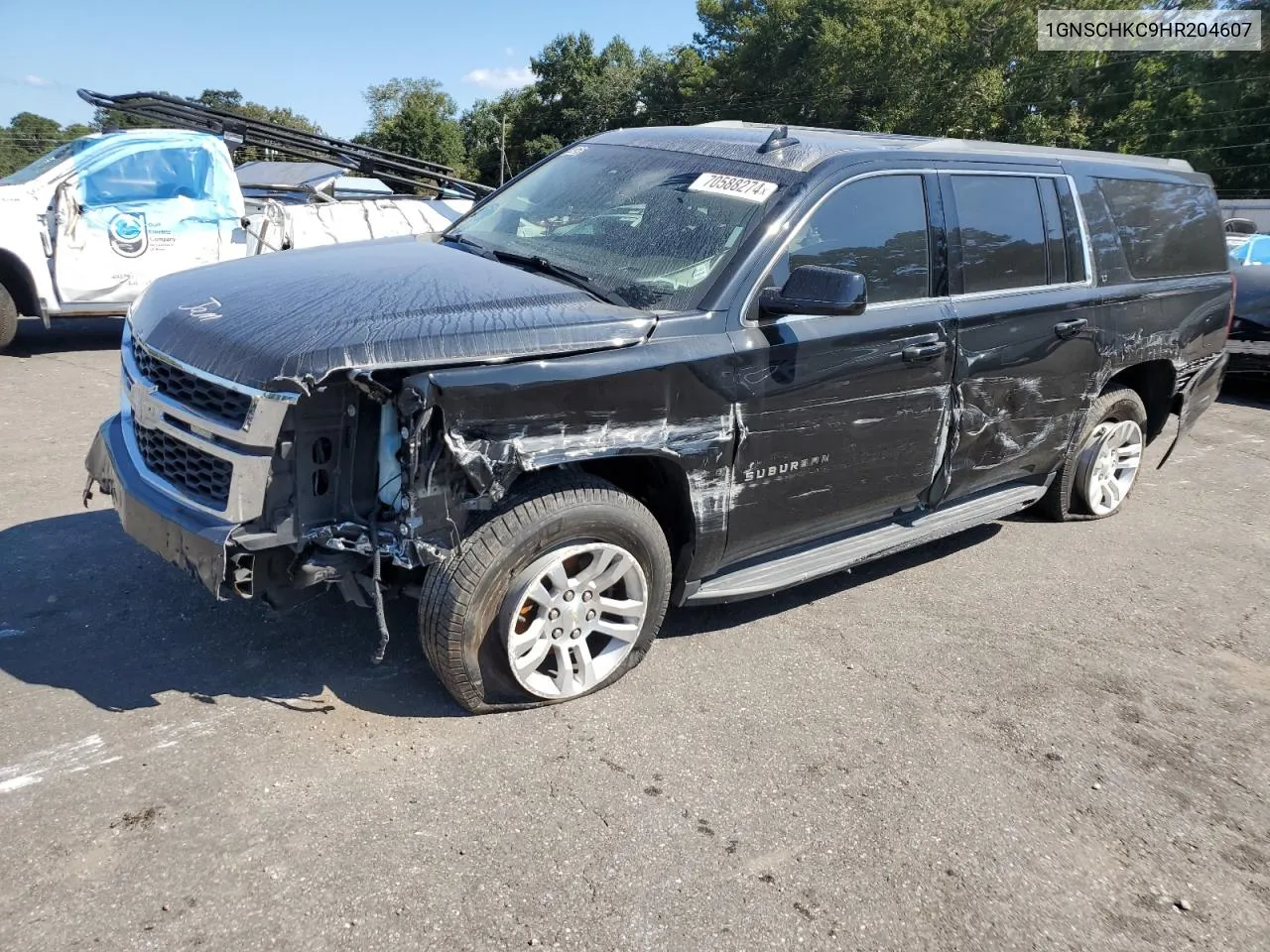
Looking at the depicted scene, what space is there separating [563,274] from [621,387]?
2.41 feet

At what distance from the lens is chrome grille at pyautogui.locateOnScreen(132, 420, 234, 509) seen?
2.98m

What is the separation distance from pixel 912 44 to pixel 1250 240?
2870 centimetres

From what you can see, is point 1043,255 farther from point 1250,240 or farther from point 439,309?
point 1250,240

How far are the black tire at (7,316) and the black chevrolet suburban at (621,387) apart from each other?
602 centimetres

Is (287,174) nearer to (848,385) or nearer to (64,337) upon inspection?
(64,337)

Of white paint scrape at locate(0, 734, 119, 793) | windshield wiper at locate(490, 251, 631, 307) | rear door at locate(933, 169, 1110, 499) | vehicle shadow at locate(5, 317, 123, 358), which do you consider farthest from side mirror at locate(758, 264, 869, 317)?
vehicle shadow at locate(5, 317, 123, 358)

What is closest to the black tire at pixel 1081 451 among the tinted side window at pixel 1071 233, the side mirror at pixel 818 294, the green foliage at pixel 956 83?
the tinted side window at pixel 1071 233

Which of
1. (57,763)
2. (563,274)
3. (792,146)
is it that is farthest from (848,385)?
(57,763)

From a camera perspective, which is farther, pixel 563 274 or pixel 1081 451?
pixel 1081 451

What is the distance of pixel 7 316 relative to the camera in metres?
8.55

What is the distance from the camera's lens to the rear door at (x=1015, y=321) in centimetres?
426

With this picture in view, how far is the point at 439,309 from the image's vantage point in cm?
310

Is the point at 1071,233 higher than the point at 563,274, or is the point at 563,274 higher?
the point at 1071,233

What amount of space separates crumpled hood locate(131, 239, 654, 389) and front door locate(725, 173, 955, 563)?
60cm
